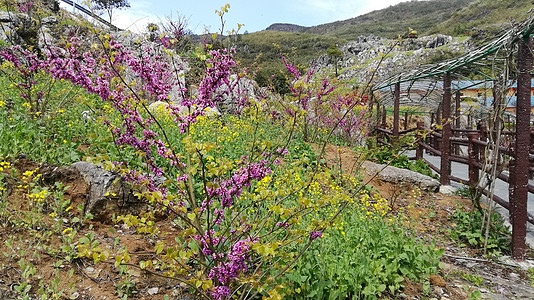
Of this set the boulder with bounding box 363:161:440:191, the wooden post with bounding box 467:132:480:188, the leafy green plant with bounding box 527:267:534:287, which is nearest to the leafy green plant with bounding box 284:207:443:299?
the leafy green plant with bounding box 527:267:534:287

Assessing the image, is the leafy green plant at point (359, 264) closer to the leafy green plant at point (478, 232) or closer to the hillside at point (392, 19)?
the leafy green plant at point (478, 232)

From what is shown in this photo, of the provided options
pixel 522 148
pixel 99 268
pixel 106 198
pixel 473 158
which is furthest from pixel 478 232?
pixel 106 198

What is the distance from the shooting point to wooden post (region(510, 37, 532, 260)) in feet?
11.4

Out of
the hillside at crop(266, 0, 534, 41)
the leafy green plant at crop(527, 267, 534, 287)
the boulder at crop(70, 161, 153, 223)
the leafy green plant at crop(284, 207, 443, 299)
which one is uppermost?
the hillside at crop(266, 0, 534, 41)

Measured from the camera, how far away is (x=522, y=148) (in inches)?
138

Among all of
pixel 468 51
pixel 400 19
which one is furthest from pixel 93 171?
pixel 400 19

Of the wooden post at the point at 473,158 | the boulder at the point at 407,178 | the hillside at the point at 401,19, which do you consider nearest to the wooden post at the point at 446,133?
the boulder at the point at 407,178

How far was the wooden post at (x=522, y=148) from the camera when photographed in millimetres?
3469

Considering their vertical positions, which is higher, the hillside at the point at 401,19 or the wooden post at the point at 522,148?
the hillside at the point at 401,19

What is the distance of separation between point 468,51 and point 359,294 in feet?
14.6

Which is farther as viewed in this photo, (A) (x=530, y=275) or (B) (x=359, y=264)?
(A) (x=530, y=275)

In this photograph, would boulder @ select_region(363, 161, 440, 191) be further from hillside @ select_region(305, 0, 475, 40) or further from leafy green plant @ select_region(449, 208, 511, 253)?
hillside @ select_region(305, 0, 475, 40)

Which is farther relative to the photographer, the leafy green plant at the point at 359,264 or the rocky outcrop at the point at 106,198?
the rocky outcrop at the point at 106,198

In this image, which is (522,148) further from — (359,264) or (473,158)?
(359,264)
